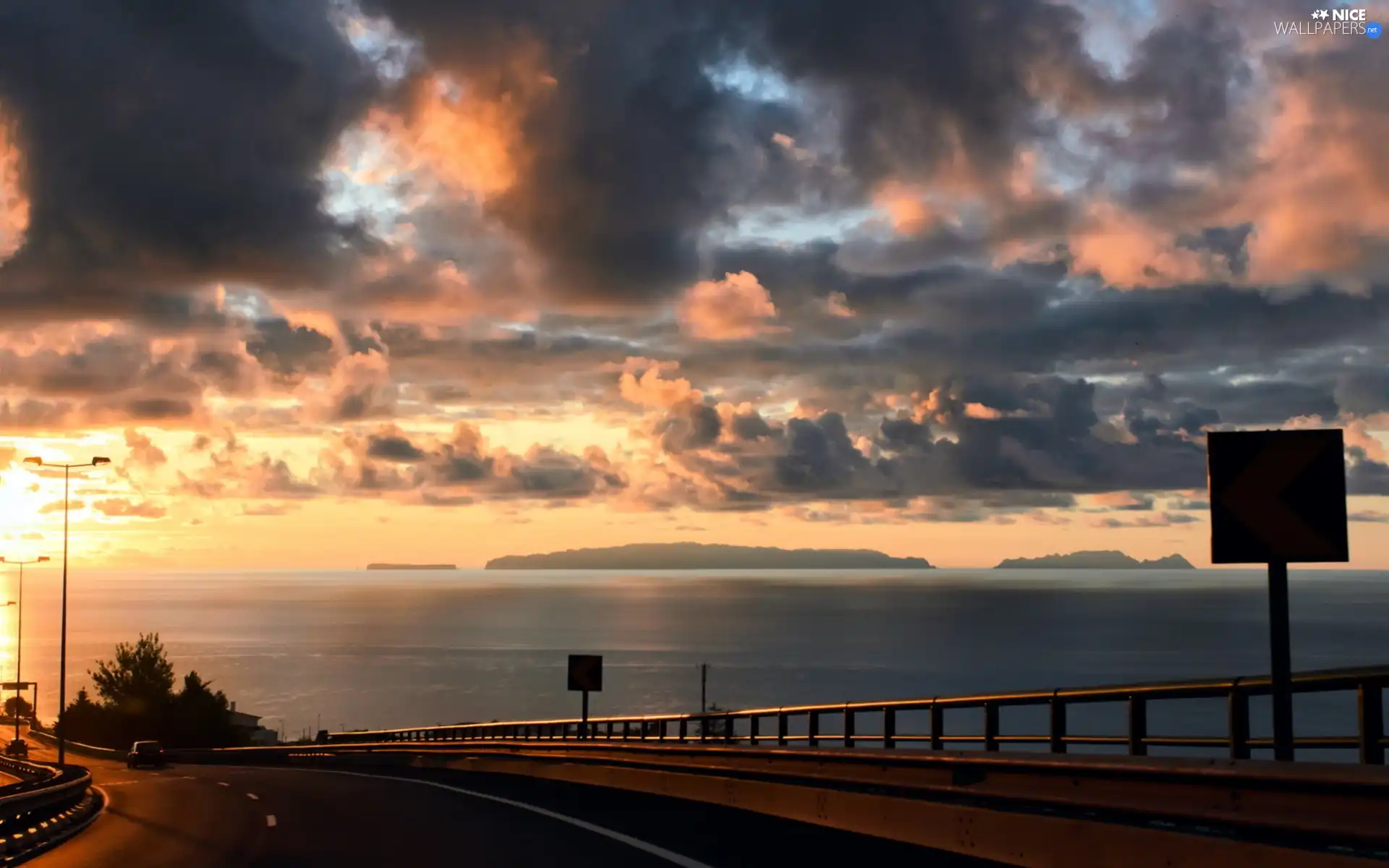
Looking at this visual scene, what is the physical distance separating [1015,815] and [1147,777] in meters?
1.85

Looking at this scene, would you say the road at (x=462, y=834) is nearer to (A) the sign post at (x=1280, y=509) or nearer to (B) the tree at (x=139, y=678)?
(A) the sign post at (x=1280, y=509)

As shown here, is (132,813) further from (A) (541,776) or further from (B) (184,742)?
(B) (184,742)

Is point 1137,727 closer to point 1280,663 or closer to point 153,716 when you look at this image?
point 1280,663

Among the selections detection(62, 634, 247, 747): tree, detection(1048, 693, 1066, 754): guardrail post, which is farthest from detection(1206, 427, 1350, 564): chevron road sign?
detection(62, 634, 247, 747): tree

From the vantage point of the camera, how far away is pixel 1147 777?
30.7 ft

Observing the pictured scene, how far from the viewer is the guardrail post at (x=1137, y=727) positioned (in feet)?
39.6

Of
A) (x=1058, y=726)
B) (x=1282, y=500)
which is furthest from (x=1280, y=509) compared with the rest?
(x=1058, y=726)

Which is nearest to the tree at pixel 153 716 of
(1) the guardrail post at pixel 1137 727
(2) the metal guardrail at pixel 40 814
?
(2) the metal guardrail at pixel 40 814

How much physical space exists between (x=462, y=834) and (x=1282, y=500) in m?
10.8

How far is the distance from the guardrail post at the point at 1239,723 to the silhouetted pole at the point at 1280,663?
1.60 meters

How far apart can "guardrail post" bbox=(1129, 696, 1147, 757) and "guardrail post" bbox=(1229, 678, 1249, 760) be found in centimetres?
121

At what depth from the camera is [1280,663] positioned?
8766 mm

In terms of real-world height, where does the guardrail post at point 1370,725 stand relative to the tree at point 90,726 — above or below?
above

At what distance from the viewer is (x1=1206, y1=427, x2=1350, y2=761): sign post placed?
8.66 metres
